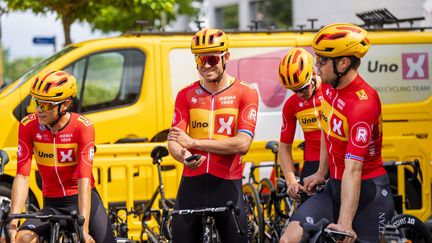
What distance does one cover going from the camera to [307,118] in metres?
9.05

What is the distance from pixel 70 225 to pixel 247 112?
160cm

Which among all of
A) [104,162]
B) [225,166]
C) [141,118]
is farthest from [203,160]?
[141,118]

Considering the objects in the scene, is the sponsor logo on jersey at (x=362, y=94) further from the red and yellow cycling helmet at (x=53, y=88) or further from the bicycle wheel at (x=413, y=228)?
the red and yellow cycling helmet at (x=53, y=88)

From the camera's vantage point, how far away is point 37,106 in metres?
7.43

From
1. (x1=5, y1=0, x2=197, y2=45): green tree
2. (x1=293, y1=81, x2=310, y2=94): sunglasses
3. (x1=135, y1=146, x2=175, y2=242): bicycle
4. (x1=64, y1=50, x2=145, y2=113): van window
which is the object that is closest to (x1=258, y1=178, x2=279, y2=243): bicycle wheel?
(x1=135, y1=146, x2=175, y2=242): bicycle

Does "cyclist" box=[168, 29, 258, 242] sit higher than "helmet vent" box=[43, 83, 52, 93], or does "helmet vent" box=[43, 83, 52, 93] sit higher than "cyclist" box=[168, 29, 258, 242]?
"helmet vent" box=[43, 83, 52, 93]

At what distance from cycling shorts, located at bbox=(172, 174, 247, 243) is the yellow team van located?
3718mm

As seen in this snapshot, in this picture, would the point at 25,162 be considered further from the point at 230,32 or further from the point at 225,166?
the point at 230,32

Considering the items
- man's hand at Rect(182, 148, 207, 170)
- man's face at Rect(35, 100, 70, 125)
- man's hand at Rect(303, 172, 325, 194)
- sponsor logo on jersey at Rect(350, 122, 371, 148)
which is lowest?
man's hand at Rect(303, 172, 325, 194)

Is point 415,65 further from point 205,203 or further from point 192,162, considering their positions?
point 192,162

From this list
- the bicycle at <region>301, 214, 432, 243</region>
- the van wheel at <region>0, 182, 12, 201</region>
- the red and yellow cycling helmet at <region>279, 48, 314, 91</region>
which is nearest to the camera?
the bicycle at <region>301, 214, 432, 243</region>

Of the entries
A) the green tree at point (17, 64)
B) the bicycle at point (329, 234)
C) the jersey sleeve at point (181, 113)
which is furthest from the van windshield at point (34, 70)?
the green tree at point (17, 64)

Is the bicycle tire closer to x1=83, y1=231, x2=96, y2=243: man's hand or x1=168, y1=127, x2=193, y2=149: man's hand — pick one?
x1=168, y1=127, x2=193, y2=149: man's hand

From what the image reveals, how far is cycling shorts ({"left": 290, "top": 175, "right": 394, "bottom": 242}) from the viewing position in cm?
644
